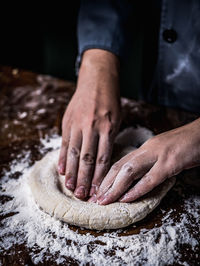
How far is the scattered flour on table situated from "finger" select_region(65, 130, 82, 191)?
0.17 m

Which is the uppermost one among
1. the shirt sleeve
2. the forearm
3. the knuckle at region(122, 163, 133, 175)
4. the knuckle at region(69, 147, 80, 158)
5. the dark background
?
the shirt sleeve

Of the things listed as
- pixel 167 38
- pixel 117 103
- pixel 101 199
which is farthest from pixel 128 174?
pixel 167 38

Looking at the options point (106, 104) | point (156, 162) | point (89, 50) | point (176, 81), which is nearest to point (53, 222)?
point (156, 162)

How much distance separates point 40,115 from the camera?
66.9 inches

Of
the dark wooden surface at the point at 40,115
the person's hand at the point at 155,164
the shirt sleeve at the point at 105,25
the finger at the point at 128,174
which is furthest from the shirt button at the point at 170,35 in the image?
the finger at the point at 128,174

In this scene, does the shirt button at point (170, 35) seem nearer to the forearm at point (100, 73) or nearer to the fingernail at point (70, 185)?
the forearm at point (100, 73)

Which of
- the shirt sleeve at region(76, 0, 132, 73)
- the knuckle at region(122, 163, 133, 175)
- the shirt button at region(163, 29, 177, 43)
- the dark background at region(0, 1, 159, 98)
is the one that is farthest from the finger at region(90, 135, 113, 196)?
the dark background at region(0, 1, 159, 98)

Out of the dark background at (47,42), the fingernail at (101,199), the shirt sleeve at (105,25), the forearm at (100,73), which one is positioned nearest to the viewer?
the fingernail at (101,199)

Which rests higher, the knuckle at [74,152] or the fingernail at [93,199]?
the knuckle at [74,152]

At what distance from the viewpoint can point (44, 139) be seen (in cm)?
153

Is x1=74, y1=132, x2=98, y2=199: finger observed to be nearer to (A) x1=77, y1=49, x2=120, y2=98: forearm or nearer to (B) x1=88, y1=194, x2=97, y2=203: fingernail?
(B) x1=88, y1=194, x2=97, y2=203: fingernail

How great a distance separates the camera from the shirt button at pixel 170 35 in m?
1.44

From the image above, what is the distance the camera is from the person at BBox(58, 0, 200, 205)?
1061 millimetres

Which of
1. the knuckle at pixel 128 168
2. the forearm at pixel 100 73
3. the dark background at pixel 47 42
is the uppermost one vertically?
the forearm at pixel 100 73
